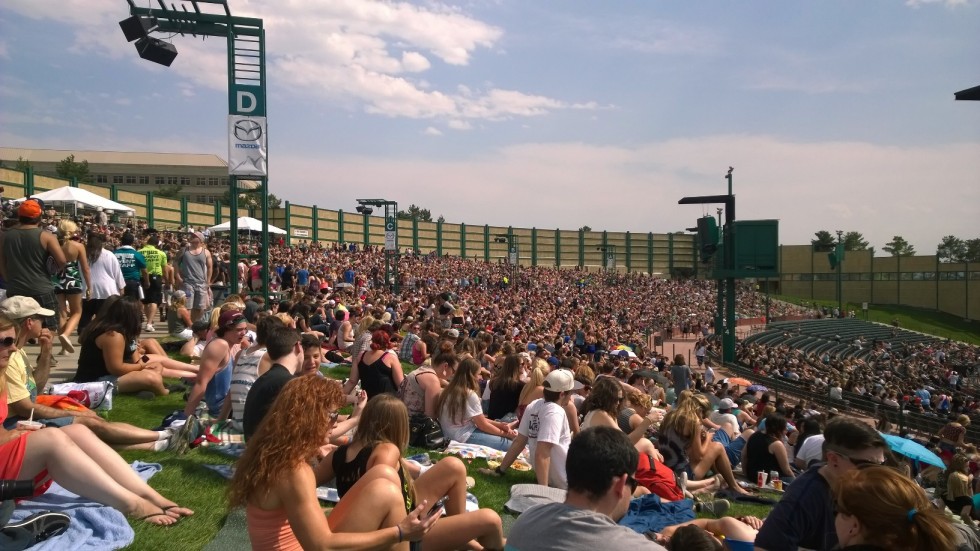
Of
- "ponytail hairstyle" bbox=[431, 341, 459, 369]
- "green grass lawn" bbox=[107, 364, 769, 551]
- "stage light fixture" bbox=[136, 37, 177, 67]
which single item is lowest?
"green grass lawn" bbox=[107, 364, 769, 551]

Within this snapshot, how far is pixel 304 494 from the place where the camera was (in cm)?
323

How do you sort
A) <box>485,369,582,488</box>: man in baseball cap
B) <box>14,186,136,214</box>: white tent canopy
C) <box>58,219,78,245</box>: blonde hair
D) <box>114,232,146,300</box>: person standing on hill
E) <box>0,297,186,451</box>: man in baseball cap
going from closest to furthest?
<box>0,297,186,451</box>: man in baseball cap, <box>485,369,582,488</box>: man in baseball cap, <box>58,219,78,245</box>: blonde hair, <box>114,232,146,300</box>: person standing on hill, <box>14,186,136,214</box>: white tent canopy

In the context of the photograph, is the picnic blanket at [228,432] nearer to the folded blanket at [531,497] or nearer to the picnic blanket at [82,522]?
the picnic blanket at [82,522]

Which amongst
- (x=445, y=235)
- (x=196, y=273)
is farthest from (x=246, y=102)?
(x=445, y=235)

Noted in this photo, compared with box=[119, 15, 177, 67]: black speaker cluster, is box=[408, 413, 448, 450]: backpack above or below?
below

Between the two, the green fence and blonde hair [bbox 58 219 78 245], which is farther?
the green fence

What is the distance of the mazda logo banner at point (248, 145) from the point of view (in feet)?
42.3

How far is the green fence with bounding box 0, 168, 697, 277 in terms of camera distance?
1220 inches

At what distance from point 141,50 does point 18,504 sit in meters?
11.4

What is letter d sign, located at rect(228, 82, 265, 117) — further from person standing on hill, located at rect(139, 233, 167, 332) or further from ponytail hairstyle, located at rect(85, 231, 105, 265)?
ponytail hairstyle, located at rect(85, 231, 105, 265)

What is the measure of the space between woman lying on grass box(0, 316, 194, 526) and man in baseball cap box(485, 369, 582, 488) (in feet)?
8.72

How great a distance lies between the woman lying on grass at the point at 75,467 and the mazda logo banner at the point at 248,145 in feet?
29.1

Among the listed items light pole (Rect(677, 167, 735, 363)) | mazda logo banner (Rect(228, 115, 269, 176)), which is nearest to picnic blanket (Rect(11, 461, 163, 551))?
mazda logo banner (Rect(228, 115, 269, 176))

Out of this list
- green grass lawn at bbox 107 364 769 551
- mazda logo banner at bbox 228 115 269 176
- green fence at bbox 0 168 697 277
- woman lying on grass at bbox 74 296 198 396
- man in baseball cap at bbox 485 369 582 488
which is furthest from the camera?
green fence at bbox 0 168 697 277
